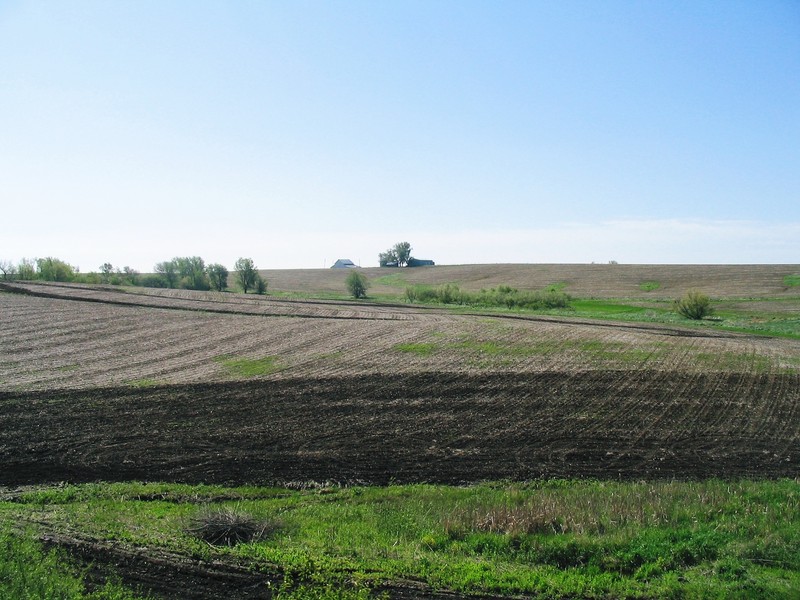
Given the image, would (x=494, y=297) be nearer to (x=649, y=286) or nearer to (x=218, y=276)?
(x=649, y=286)

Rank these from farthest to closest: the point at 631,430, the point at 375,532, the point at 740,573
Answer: the point at 631,430, the point at 375,532, the point at 740,573

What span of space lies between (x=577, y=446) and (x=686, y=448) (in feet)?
9.02

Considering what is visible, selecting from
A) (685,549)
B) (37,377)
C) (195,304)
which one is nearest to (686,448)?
(685,549)

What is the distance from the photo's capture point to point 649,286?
8050 cm

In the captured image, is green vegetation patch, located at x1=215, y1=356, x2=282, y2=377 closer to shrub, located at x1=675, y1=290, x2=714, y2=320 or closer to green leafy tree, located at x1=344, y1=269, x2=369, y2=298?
shrub, located at x1=675, y1=290, x2=714, y2=320

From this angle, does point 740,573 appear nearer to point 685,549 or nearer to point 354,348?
point 685,549

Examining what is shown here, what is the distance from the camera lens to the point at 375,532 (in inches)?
432

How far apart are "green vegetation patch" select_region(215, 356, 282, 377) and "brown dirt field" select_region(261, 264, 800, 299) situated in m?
53.8

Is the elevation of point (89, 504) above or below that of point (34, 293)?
below

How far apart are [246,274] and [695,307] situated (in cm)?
5528

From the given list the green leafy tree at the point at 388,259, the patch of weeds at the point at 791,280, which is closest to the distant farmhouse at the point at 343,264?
the green leafy tree at the point at 388,259

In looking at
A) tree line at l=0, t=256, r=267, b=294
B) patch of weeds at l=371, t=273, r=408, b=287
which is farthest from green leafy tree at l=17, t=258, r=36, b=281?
patch of weeds at l=371, t=273, r=408, b=287

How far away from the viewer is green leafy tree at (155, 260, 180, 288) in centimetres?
9362

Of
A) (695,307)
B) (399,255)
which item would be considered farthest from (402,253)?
(695,307)
